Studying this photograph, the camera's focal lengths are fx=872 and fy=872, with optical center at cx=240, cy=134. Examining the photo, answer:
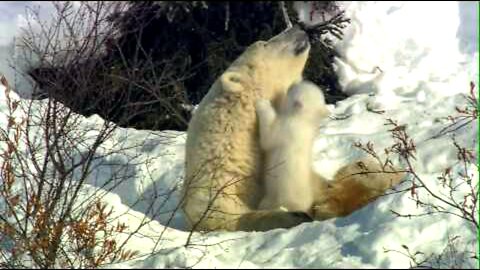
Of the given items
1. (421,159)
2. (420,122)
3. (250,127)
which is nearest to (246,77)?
(250,127)

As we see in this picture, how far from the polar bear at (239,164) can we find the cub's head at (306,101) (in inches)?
7.3

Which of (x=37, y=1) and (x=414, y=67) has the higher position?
(x=37, y=1)

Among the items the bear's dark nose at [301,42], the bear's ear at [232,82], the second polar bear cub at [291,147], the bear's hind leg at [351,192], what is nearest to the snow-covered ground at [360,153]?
the bear's hind leg at [351,192]

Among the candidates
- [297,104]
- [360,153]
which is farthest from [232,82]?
[360,153]

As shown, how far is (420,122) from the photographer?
841cm

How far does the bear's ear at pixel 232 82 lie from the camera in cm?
588

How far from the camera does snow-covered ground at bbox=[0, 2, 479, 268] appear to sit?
13.2 feet

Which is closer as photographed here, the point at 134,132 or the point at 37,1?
the point at 134,132

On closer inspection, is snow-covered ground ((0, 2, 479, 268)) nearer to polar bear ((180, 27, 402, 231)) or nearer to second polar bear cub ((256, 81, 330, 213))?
polar bear ((180, 27, 402, 231))

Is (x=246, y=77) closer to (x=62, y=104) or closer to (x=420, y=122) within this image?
(x=62, y=104)

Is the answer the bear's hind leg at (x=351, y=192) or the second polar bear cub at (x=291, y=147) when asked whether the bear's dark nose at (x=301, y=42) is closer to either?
the second polar bear cub at (x=291, y=147)

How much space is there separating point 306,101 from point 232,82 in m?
0.52

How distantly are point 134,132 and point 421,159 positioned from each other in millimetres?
2812

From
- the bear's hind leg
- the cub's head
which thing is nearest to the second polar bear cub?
the cub's head
